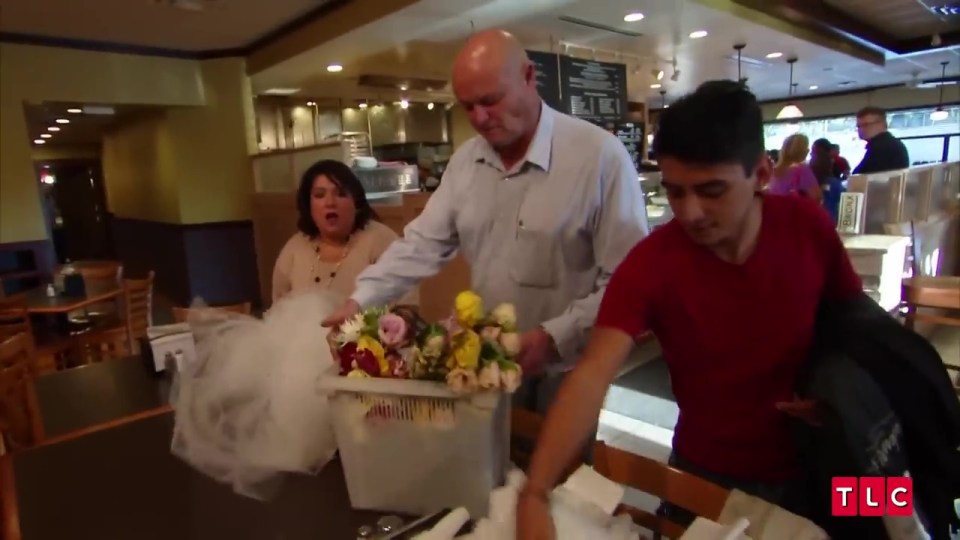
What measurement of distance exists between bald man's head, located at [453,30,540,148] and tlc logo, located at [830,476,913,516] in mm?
850

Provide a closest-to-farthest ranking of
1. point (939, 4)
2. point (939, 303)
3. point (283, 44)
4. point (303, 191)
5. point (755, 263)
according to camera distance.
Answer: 1. point (755, 263)
2. point (303, 191)
3. point (939, 303)
4. point (283, 44)
5. point (939, 4)

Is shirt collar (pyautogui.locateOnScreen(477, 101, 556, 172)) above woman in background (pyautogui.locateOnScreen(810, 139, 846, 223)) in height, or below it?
above

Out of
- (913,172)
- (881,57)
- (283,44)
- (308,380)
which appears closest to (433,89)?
(283,44)

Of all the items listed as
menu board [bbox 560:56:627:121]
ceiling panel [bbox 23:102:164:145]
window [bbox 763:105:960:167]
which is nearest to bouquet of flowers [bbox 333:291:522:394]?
menu board [bbox 560:56:627:121]

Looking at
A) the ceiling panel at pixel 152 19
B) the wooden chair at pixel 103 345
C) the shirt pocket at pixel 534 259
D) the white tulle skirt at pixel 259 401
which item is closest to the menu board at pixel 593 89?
the ceiling panel at pixel 152 19

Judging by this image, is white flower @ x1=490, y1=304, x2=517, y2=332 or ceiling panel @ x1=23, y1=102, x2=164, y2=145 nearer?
white flower @ x1=490, y1=304, x2=517, y2=332

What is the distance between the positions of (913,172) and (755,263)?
4560 mm

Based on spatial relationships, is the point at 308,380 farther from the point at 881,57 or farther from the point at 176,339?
the point at 881,57

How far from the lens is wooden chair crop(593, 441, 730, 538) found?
0.89 metres

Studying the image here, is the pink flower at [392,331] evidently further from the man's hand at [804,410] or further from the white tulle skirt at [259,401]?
the man's hand at [804,410]

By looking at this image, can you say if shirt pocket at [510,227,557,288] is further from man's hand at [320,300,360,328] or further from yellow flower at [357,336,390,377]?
yellow flower at [357,336,390,377]

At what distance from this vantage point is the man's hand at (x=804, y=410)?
0.86 metres

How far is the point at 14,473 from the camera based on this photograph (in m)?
1.17

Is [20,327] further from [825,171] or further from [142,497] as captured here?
[825,171]
